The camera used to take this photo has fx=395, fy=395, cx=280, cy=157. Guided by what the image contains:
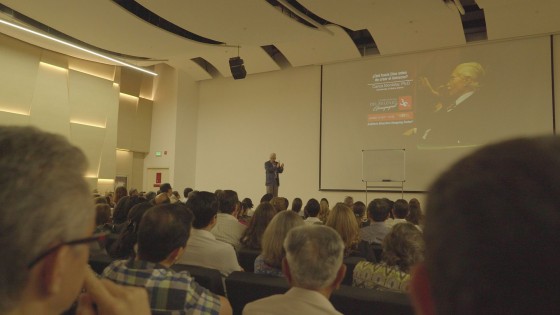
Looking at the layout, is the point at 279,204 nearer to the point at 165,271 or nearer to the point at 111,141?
the point at 165,271

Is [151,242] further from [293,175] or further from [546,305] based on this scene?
[293,175]

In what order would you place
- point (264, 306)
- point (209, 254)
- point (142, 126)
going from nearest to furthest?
1. point (264, 306)
2. point (209, 254)
3. point (142, 126)

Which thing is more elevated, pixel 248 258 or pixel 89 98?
pixel 89 98

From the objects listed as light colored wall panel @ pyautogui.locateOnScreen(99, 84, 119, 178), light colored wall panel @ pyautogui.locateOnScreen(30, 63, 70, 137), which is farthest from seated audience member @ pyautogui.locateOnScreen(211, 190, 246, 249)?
light colored wall panel @ pyautogui.locateOnScreen(99, 84, 119, 178)

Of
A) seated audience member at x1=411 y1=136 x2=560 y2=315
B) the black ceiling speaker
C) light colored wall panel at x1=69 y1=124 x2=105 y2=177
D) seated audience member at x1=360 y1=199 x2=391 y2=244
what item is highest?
the black ceiling speaker

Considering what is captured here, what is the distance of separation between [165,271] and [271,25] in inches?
271

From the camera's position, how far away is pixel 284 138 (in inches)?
428

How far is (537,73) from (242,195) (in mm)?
7708

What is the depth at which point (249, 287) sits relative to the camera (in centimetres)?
189

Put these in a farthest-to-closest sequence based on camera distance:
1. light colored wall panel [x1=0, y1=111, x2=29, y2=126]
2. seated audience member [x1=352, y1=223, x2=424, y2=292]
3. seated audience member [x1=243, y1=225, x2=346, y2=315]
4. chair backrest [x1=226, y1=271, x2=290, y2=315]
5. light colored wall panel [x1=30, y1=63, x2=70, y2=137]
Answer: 1. light colored wall panel [x1=30, y1=63, x2=70, y2=137]
2. light colored wall panel [x1=0, y1=111, x2=29, y2=126]
3. seated audience member [x1=352, y1=223, x2=424, y2=292]
4. chair backrest [x1=226, y1=271, x2=290, y2=315]
5. seated audience member [x1=243, y1=225, x2=346, y2=315]

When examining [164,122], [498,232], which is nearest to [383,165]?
[164,122]

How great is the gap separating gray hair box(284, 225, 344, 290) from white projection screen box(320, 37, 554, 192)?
7.47 m

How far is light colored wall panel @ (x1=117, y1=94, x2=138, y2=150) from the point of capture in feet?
38.0

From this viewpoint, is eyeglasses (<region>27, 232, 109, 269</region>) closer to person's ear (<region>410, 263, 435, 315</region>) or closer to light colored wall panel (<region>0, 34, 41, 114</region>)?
→ person's ear (<region>410, 263, 435, 315</region>)
